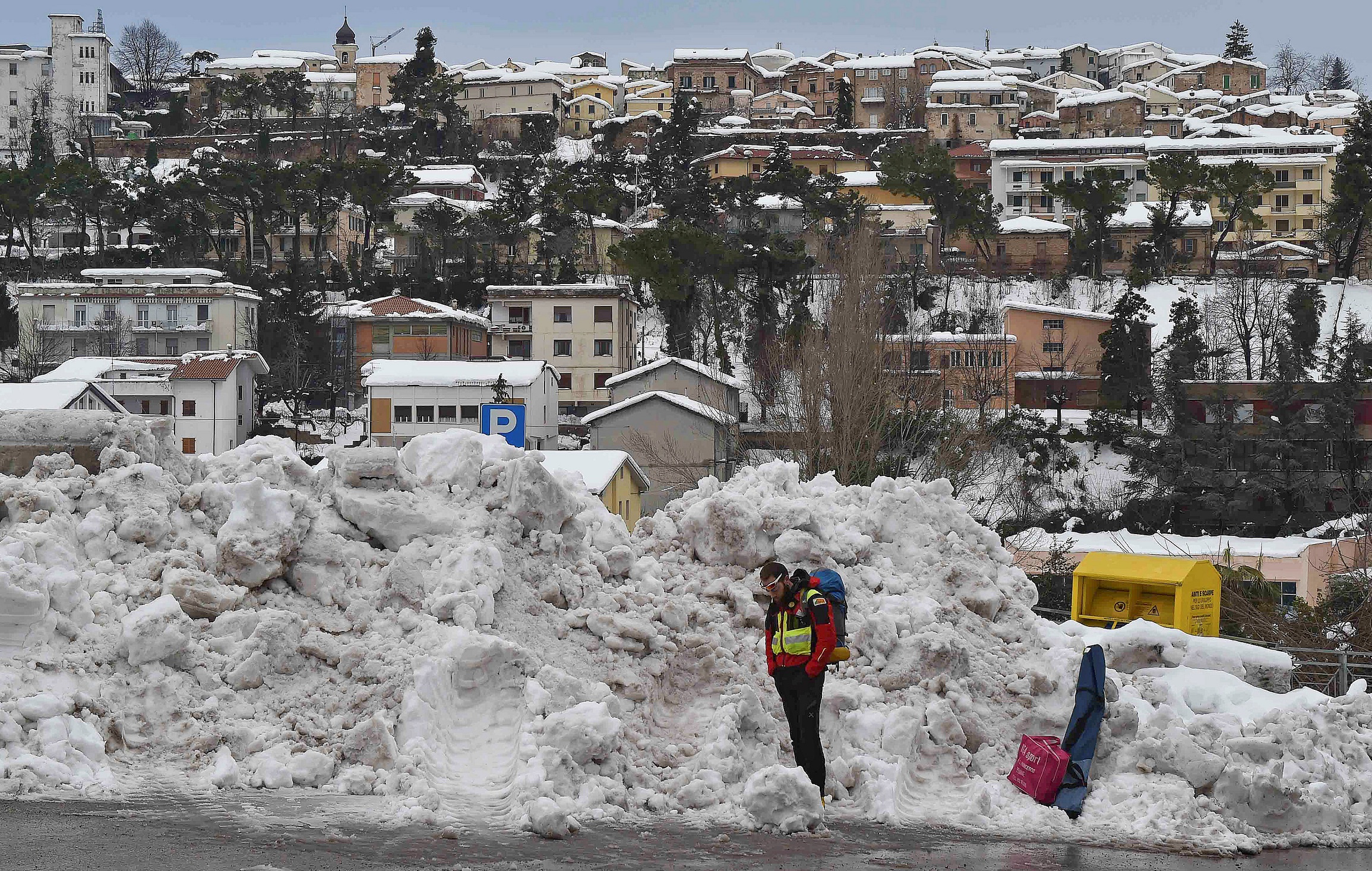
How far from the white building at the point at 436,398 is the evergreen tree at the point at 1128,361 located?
1589 cm

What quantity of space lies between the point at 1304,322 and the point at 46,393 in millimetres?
34522

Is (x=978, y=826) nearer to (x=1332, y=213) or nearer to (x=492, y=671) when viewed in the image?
(x=492, y=671)

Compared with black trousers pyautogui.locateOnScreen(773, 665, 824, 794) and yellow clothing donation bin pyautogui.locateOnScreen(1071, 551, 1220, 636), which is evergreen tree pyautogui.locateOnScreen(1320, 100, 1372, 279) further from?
black trousers pyautogui.locateOnScreen(773, 665, 824, 794)

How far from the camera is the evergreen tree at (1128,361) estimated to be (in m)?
38.6

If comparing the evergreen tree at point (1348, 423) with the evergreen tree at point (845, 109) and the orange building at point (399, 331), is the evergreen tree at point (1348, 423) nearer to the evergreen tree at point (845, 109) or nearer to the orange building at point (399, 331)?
the orange building at point (399, 331)

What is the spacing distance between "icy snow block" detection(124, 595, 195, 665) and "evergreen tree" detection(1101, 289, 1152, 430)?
3393 centimetres

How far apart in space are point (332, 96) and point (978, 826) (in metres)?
88.1

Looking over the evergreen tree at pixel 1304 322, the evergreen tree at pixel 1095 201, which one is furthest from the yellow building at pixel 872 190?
the evergreen tree at pixel 1304 322

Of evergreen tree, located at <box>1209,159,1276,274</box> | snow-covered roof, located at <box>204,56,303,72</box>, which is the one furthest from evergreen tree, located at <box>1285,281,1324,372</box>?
snow-covered roof, located at <box>204,56,303,72</box>

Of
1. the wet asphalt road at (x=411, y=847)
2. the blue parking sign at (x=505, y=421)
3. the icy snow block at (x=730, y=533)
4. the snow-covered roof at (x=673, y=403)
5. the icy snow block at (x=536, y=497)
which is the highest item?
the snow-covered roof at (x=673, y=403)

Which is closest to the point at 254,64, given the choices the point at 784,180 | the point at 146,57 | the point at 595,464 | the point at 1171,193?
the point at 146,57

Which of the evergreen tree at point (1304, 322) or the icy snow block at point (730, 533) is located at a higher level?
the evergreen tree at point (1304, 322)

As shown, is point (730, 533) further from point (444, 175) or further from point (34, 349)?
point (444, 175)

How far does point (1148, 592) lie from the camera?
35.6ft
